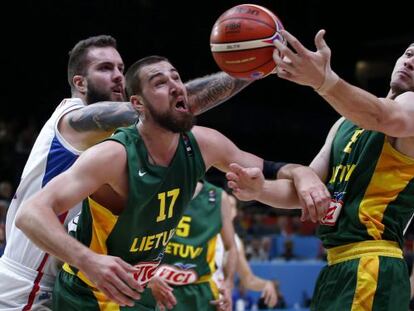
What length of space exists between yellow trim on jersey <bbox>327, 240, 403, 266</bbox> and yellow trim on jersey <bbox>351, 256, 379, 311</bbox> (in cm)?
4

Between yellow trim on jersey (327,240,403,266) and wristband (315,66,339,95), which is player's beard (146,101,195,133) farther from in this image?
yellow trim on jersey (327,240,403,266)

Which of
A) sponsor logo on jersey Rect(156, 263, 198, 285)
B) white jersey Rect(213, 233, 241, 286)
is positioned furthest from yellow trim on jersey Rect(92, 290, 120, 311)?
white jersey Rect(213, 233, 241, 286)

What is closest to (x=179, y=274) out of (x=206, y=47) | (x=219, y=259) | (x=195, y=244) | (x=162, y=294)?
(x=195, y=244)

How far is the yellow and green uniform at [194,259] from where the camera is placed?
6.26 metres

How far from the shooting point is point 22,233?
4.18 m

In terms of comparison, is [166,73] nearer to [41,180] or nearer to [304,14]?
[41,180]

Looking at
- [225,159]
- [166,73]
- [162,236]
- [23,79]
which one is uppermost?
[166,73]

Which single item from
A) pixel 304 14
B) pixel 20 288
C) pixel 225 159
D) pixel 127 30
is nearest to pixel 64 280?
pixel 20 288

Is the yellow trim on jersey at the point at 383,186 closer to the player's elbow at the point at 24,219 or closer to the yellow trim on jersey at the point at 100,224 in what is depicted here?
the yellow trim on jersey at the point at 100,224

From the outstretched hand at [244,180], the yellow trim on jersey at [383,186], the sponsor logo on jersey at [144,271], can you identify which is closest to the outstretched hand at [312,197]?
the outstretched hand at [244,180]

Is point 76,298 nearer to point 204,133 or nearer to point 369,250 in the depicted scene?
point 204,133

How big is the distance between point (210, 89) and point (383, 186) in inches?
48.7

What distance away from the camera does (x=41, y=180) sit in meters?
4.24

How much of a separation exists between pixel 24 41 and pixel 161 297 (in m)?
10.0
